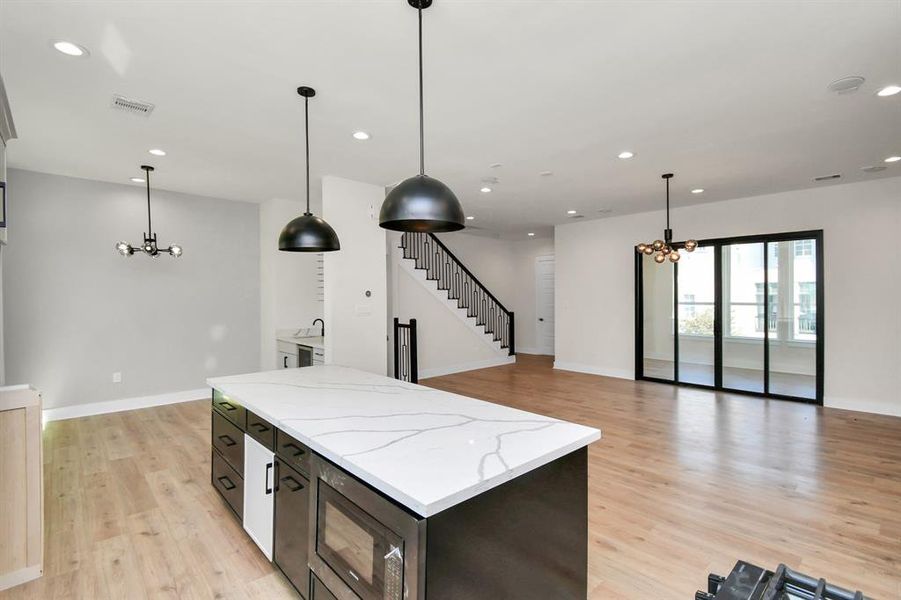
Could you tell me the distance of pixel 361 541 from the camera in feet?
4.91

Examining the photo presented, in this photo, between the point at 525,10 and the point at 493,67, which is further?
the point at 493,67

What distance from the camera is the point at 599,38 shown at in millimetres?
2305

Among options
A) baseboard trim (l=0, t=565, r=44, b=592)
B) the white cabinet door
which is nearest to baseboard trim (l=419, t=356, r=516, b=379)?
the white cabinet door

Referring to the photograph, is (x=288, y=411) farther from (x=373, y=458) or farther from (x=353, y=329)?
(x=353, y=329)

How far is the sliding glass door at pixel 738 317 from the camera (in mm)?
5805

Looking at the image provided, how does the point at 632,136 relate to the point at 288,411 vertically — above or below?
above

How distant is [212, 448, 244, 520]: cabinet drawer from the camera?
259 cm

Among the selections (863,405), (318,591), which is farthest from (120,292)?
(863,405)

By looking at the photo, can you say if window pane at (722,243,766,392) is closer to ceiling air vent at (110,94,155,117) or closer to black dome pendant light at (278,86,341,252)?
black dome pendant light at (278,86,341,252)

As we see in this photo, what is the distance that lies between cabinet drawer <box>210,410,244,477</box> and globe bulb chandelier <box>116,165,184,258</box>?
10.1 feet

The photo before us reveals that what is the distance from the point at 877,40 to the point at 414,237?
21.5 ft

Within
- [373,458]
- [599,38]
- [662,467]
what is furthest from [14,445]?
[662,467]

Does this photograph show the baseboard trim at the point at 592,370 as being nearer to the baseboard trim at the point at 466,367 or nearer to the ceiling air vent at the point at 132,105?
the baseboard trim at the point at 466,367

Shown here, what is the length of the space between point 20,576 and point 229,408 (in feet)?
4.03
